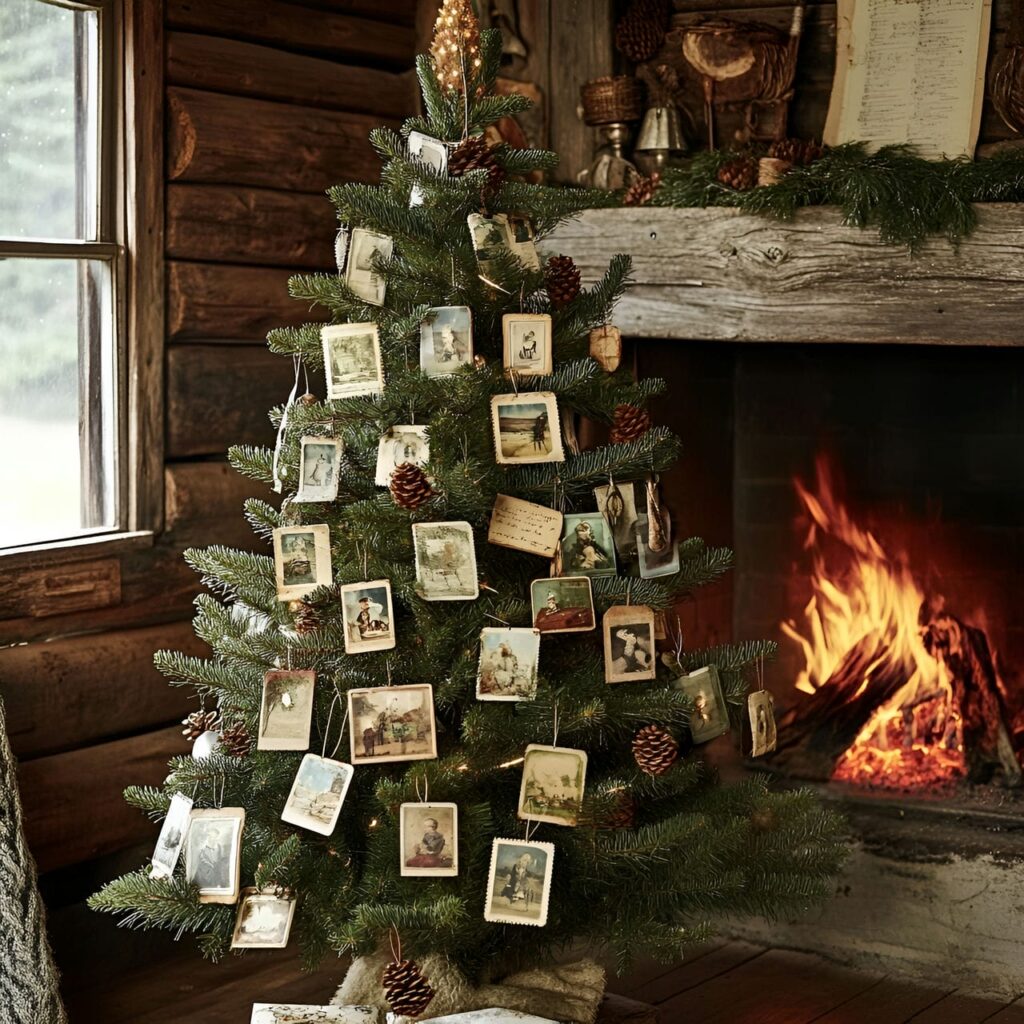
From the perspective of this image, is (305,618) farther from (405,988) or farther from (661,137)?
(661,137)

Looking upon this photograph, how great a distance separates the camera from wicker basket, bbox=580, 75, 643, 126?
139 inches

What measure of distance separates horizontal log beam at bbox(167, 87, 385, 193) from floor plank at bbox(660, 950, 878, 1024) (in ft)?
6.64

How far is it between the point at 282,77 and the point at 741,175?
1.08m

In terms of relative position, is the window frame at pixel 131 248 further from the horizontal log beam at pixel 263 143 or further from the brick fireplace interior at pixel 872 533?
the brick fireplace interior at pixel 872 533

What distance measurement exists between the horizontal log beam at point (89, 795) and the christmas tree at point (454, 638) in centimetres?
62

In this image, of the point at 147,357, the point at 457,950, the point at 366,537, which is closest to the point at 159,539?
the point at 147,357

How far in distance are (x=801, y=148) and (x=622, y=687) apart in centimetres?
135

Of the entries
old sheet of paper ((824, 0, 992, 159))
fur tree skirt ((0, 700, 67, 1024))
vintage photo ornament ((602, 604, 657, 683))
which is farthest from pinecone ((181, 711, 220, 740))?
old sheet of paper ((824, 0, 992, 159))

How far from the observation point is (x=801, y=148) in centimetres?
329

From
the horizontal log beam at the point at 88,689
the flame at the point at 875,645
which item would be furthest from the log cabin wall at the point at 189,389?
→ the flame at the point at 875,645

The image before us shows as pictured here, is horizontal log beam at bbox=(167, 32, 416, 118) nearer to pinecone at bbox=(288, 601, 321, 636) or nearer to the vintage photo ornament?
pinecone at bbox=(288, 601, 321, 636)

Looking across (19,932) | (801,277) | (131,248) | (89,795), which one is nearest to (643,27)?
(801,277)

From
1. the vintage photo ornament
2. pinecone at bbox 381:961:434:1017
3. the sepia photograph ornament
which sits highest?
the sepia photograph ornament

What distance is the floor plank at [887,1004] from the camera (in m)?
3.12
